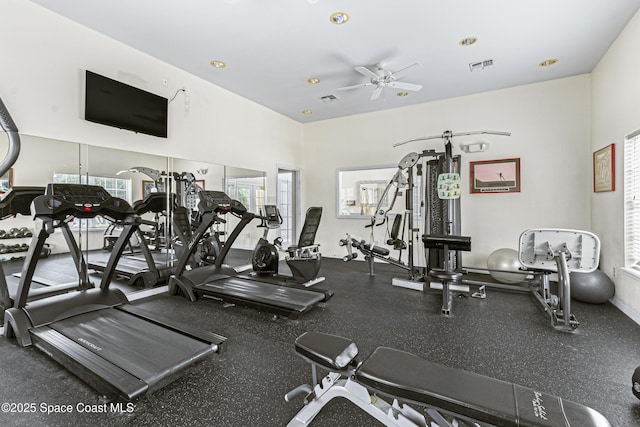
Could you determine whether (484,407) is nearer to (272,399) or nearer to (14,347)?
(272,399)

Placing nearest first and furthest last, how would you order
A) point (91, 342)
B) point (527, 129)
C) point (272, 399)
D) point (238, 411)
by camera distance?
point (238, 411) → point (272, 399) → point (91, 342) → point (527, 129)

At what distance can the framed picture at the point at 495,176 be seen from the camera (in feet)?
16.7

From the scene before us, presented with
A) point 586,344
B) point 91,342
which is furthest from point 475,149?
point 91,342

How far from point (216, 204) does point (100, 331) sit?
184 centimetres

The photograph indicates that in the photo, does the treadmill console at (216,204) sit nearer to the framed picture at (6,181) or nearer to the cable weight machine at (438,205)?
the framed picture at (6,181)

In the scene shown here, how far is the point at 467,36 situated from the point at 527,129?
237cm

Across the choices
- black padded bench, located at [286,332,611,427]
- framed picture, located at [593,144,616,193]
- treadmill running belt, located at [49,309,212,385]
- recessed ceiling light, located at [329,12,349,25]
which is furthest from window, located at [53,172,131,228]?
framed picture, located at [593,144,616,193]

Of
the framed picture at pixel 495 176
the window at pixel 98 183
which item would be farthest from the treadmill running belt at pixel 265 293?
the framed picture at pixel 495 176

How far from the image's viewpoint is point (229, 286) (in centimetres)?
384

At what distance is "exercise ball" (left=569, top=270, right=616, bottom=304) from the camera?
3582 millimetres

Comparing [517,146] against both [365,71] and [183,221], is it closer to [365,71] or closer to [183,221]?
[365,71]

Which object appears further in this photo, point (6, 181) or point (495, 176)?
point (495, 176)

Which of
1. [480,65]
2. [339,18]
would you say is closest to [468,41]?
[480,65]

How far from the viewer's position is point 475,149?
5234mm
